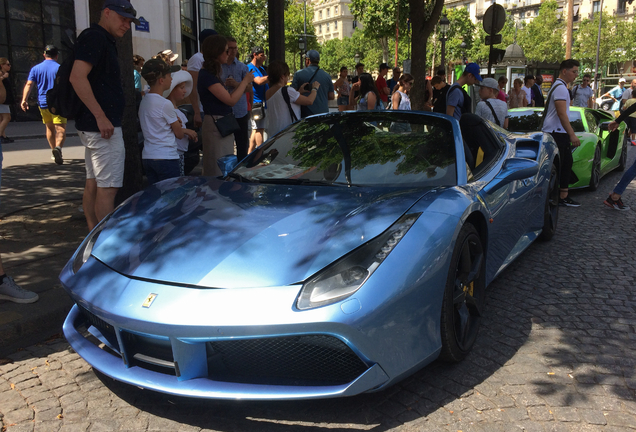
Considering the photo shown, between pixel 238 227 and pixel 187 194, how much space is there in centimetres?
77

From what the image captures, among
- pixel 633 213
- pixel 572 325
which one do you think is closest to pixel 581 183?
pixel 633 213

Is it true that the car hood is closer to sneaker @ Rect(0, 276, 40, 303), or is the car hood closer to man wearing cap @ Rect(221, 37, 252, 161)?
sneaker @ Rect(0, 276, 40, 303)

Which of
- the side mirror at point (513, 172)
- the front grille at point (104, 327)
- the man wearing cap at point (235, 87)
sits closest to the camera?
the front grille at point (104, 327)

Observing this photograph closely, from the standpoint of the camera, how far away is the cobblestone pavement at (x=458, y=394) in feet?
8.25

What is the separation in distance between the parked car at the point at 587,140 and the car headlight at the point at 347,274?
580cm

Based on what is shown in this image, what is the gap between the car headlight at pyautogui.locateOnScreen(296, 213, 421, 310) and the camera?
2320 mm

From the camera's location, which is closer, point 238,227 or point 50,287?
point 238,227

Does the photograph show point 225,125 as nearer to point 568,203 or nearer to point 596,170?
point 568,203

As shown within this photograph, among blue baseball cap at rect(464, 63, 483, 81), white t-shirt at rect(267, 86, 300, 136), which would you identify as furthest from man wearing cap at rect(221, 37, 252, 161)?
blue baseball cap at rect(464, 63, 483, 81)

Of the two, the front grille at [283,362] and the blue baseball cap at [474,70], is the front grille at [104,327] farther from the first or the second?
the blue baseball cap at [474,70]

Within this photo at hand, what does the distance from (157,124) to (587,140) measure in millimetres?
5869

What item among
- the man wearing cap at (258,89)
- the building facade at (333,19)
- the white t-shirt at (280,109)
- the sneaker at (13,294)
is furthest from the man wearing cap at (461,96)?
the building facade at (333,19)

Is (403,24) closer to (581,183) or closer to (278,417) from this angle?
(581,183)

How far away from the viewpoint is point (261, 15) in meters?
63.6
